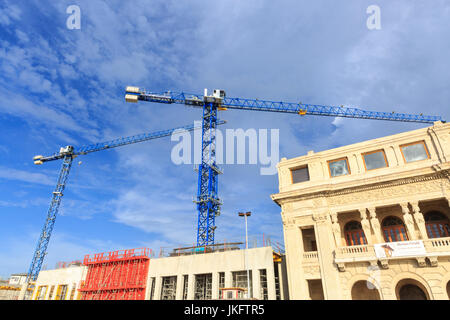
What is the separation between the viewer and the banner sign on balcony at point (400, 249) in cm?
2358

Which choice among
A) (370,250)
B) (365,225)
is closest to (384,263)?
(370,250)

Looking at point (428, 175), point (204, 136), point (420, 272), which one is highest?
point (204, 136)

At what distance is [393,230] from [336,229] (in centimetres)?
575

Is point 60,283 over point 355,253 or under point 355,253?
under

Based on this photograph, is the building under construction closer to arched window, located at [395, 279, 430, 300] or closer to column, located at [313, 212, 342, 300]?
column, located at [313, 212, 342, 300]

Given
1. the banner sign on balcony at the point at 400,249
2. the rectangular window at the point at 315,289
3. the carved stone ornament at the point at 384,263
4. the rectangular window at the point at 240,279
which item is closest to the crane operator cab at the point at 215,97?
the rectangular window at the point at 240,279

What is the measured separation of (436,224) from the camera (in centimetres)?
2700

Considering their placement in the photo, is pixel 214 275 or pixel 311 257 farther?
pixel 214 275

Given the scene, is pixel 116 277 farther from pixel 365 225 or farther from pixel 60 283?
pixel 365 225

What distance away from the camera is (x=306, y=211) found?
30016 mm

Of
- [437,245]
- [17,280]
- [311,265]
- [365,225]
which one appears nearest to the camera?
[437,245]
